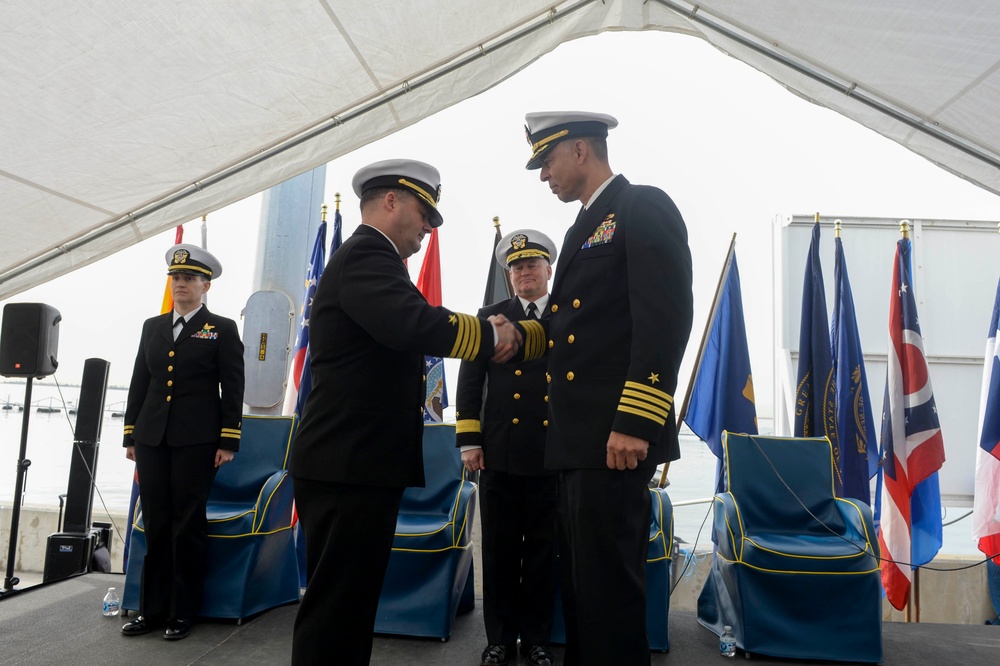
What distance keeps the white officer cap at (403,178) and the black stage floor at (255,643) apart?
1.93 m

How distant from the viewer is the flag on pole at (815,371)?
4.05 metres

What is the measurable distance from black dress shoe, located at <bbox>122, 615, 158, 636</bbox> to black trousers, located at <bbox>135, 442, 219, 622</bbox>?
0.02m

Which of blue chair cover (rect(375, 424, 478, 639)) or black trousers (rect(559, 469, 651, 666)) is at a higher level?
black trousers (rect(559, 469, 651, 666))

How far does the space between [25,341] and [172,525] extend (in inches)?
68.6

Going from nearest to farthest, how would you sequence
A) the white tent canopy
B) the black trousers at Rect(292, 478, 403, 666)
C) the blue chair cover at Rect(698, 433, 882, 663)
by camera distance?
the black trousers at Rect(292, 478, 403, 666), the white tent canopy, the blue chair cover at Rect(698, 433, 882, 663)

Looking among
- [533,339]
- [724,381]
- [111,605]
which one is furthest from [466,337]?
[724,381]

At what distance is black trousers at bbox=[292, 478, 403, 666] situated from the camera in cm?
154

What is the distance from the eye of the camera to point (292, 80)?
3.03m

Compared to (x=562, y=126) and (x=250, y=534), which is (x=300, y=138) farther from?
(x=562, y=126)

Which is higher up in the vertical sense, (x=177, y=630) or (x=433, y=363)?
(x=433, y=363)

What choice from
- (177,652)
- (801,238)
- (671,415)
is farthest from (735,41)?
(177,652)

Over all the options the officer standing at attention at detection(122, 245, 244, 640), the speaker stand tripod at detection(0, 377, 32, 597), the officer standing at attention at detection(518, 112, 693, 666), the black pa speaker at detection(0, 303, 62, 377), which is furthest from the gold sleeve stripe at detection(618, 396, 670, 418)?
the black pa speaker at detection(0, 303, 62, 377)

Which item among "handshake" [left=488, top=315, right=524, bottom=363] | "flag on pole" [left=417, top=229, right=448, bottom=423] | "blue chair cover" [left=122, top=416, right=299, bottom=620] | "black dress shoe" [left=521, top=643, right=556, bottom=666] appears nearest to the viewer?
"handshake" [left=488, top=315, right=524, bottom=363]

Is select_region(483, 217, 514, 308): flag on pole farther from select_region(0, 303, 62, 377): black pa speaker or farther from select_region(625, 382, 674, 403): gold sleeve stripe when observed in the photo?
select_region(625, 382, 674, 403): gold sleeve stripe
